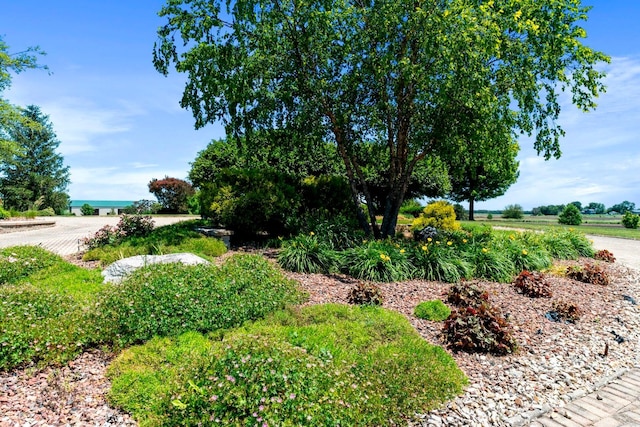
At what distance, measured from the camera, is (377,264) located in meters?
7.38

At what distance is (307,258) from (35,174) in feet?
120

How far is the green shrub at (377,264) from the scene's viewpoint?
23.6 feet

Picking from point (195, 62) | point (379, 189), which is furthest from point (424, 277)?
point (379, 189)

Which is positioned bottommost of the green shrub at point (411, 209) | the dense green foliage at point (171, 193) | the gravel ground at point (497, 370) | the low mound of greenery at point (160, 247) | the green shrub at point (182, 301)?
the gravel ground at point (497, 370)

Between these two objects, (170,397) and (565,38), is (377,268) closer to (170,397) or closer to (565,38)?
(170,397)

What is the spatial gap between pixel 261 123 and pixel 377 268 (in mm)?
5023

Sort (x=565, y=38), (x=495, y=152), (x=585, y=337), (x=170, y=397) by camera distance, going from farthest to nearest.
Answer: (x=495, y=152) < (x=565, y=38) < (x=585, y=337) < (x=170, y=397)

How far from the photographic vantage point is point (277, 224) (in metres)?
10.8

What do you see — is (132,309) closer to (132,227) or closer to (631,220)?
(132,227)

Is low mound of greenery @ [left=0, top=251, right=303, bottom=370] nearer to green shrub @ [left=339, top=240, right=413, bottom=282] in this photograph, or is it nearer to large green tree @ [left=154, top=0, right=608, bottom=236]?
green shrub @ [left=339, top=240, right=413, bottom=282]

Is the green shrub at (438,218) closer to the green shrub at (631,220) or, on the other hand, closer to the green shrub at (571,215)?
the green shrub at (571,215)

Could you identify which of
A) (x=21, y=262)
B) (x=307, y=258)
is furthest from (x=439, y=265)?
(x=21, y=262)

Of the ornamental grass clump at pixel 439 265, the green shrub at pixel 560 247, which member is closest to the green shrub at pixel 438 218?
the green shrub at pixel 560 247

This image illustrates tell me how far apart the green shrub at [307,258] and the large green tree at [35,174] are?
3175 cm
